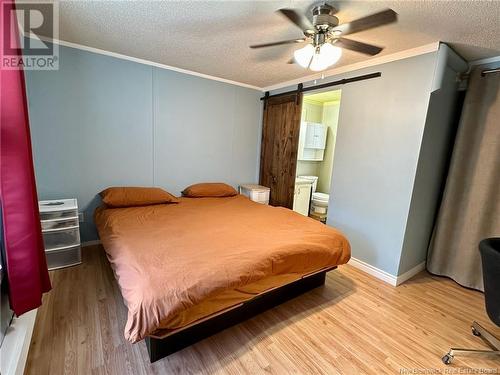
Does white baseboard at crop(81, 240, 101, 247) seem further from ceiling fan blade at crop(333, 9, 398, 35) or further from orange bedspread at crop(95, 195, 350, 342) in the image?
ceiling fan blade at crop(333, 9, 398, 35)

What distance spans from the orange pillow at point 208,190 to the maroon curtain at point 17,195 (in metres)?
2.05

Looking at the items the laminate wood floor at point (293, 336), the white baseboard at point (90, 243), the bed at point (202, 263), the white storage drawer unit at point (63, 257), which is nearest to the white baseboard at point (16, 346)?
the laminate wood floor at point (293, 336)

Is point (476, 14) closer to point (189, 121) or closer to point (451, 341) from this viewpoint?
point (451, 341)

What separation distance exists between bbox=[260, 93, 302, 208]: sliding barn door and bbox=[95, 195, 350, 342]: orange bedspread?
1052mm

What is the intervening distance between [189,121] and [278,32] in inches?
71.4

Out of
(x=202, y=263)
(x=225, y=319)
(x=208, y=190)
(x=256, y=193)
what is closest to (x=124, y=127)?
(x=208, y=190)

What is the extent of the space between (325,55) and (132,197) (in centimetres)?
248

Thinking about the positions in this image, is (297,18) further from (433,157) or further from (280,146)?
(280,146)

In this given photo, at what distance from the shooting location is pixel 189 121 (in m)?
3.43

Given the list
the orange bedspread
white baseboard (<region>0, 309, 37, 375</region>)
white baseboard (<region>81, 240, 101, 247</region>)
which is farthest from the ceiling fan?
white baseboard (<region>81, 240, 101, 247</region>)

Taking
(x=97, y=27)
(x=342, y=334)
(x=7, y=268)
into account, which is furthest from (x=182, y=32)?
(x=342, y=334)

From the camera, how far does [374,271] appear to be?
2697mm

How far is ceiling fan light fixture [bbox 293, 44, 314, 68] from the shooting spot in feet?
5.74

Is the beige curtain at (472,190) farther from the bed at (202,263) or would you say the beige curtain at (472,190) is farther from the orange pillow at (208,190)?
the orange pillow at (208,190)
